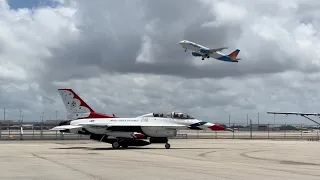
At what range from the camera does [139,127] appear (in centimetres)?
3088

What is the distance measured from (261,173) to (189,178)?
2.94 meters

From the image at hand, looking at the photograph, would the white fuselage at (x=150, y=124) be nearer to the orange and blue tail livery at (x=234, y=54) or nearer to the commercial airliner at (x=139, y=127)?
the commercial airliner at (x=139, y=127)

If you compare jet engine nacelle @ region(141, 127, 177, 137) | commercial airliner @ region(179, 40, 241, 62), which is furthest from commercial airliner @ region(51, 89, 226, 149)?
commercial airliner @ region(179, 40, 241, 62)

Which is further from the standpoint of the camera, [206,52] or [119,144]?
[206,52]

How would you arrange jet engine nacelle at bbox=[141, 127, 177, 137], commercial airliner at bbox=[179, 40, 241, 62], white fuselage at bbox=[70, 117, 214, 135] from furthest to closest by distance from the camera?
commercial airliner at bbox=[179, 40, 241, 62] → jet engine nacelle at bbox=[141, 127, 177, 137] → white fuselage at bbox=[70, 117, 214, 135]

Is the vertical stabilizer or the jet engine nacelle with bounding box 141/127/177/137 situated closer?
the jet engine nacelle with bounding box 141/127/177/137

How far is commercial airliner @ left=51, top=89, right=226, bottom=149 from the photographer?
30.6 metres

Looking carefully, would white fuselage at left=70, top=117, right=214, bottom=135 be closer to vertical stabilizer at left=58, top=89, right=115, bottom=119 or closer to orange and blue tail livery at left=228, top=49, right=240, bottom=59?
vertical stabilizer at left=58, top=89, right=115, bottom=119

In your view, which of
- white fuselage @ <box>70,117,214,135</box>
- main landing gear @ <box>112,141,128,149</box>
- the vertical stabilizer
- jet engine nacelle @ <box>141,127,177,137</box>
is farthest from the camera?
the vertical stabilizer

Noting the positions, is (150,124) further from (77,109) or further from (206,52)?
(206,52)

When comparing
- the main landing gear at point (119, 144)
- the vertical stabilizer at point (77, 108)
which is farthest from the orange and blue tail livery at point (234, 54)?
the main landing gear at point (119, 144)

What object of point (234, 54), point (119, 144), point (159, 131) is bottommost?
point (119, 144)

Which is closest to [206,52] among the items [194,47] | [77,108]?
[194,47]

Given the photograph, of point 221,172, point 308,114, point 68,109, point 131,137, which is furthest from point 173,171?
point 308,114
